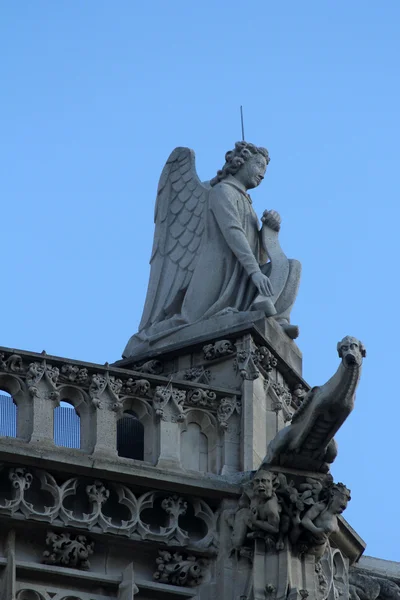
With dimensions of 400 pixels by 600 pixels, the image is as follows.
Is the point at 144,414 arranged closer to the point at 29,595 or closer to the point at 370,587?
the point at 29,595

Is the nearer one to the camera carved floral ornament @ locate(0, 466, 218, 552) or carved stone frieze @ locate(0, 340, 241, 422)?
carved floral ornament @ locate(0, 466, 218, 552)

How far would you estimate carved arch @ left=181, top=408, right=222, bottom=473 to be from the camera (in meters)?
29.3

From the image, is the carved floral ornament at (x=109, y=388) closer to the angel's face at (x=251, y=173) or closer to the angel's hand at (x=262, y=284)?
the angel's hand at (x=262, y=284)

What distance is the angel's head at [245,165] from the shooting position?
105 ft

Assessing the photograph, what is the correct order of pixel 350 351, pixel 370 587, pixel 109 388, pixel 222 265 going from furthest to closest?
pixel 222 265 < pixel 370 587 < pixel 109 388 < pixel 350 351

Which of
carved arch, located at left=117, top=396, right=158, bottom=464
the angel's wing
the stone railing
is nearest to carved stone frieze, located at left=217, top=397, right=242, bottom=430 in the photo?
the stone railing

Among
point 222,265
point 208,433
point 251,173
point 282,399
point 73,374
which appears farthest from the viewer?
point 251,173

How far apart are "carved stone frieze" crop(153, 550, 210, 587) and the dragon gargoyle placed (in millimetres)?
1164

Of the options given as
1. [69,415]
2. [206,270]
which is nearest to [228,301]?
[206,270]

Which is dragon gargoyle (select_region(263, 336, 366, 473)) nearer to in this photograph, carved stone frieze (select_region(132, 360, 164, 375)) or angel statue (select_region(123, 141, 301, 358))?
carved stone frieze (select_region(132, 360, 164, 375))

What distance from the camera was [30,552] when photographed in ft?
92.7

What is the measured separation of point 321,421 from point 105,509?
2.20 metres

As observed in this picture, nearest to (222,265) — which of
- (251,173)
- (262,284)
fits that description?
(262,284)

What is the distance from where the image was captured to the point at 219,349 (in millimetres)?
30141
